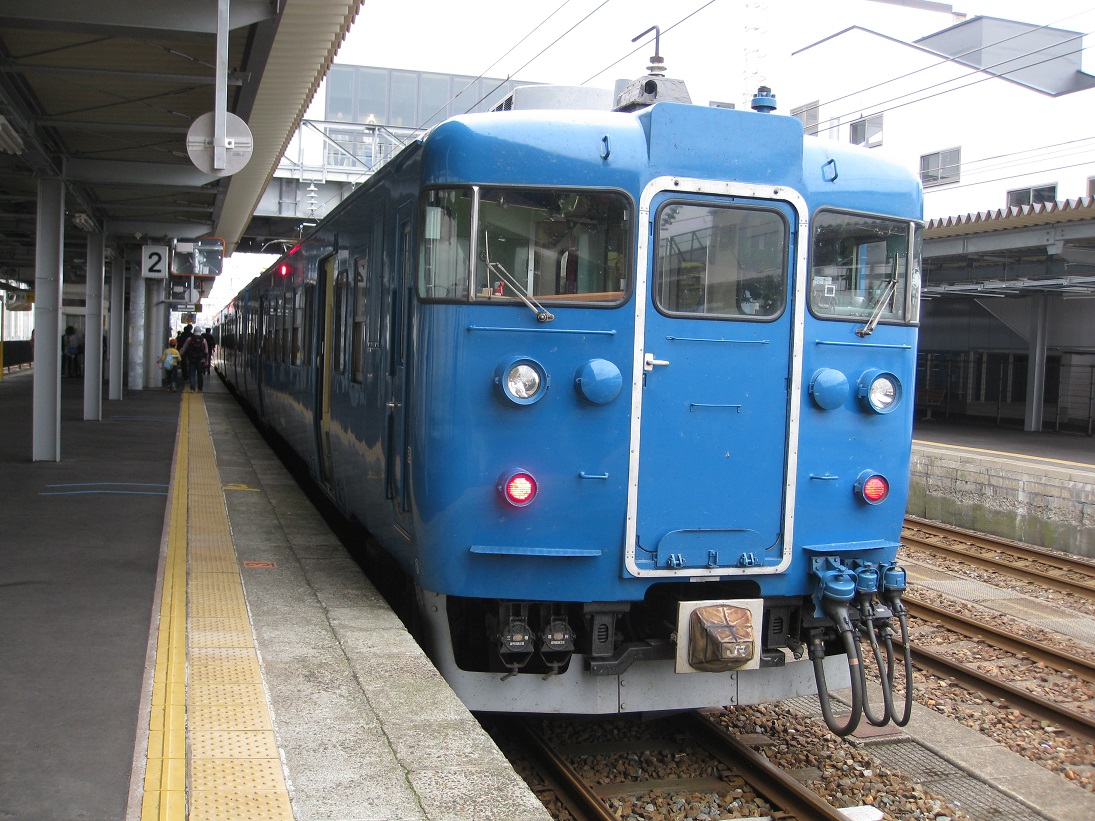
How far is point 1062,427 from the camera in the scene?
23.5 m

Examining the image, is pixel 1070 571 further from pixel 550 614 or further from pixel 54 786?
pixel 54 786

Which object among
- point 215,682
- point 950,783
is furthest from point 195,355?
point 950,783

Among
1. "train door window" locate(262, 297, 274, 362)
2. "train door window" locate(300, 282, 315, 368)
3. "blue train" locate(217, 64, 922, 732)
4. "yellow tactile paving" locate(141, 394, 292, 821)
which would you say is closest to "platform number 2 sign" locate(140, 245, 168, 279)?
"train door window" locate(262, 297, 274, 362)

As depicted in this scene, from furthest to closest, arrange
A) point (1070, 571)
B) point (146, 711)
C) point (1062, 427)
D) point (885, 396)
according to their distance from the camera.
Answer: point (1062, 427) → point (1070, 571) → point (885, 396) → point (146, 711)

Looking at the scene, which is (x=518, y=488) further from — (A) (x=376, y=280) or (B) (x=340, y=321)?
(B) (x=340, y=321)

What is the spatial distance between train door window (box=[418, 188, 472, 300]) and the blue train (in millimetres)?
11

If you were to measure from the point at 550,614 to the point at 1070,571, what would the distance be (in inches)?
319

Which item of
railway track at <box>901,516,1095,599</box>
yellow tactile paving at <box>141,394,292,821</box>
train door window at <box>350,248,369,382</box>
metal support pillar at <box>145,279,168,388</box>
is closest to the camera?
yellow tactile paving at <box>141,394,292,821</box>

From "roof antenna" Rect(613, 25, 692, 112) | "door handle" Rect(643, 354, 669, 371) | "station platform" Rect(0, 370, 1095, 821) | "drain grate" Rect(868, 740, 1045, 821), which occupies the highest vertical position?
"roof antenna" Rect(613, 25, 692, 112)

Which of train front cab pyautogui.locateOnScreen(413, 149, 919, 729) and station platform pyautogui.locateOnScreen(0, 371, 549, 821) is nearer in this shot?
station platform pyautogui.locateOnScreen(0, 371, 549, 821)

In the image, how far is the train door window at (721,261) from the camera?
4844mm

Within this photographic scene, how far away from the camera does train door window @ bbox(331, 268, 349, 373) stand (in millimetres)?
7341

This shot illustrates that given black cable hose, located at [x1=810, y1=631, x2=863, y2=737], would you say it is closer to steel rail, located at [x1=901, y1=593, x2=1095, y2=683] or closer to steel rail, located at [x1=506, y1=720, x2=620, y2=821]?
steel rail, located at [x1=506, y1=720, x2=620, y2=821]

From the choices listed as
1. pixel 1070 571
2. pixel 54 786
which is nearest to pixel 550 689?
pixel 54 786
